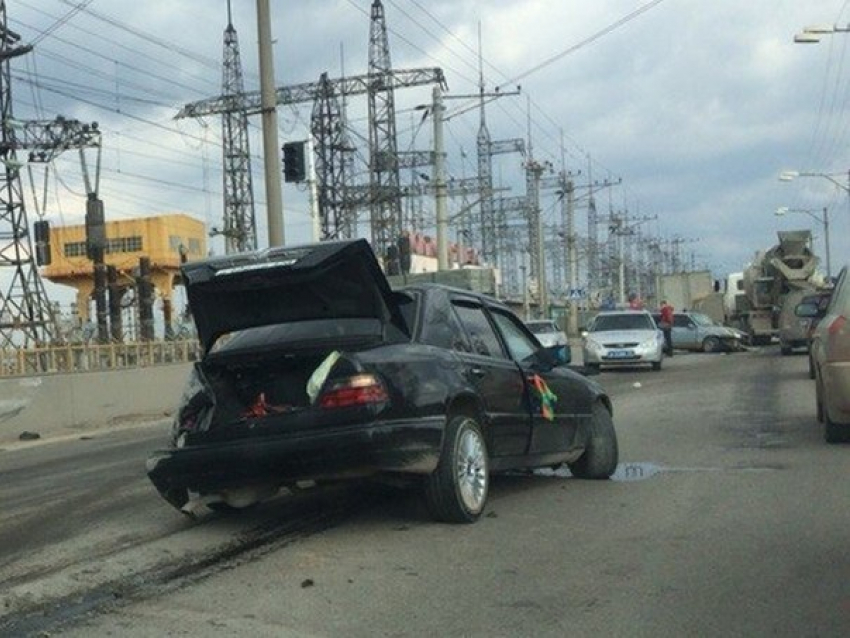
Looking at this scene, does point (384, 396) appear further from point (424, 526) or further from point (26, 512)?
point (26, 512)

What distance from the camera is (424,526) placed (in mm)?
7074

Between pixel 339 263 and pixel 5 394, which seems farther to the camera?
pixel 5 394

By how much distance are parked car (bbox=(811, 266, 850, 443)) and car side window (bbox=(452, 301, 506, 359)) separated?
13.4 feet

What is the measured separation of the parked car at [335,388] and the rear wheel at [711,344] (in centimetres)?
3209

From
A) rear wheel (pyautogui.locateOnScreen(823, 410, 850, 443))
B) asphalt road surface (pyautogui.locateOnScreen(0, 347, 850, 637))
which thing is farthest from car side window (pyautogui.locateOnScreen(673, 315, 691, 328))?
asphalt road surface (pyautogui.locateOnScreen(0, 347, 850, 637))

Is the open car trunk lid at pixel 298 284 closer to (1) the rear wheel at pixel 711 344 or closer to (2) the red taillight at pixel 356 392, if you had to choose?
(2) the red taillight at pixel 356 392

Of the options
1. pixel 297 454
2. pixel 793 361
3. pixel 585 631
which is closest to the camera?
pixel 585 631

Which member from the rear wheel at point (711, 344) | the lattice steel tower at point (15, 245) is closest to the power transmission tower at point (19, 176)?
the lattice steel tower at point (15, 245)

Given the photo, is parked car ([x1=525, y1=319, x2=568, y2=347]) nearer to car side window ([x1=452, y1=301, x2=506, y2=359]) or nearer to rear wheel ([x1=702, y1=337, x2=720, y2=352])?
rear wheel ([x1=702, y1=337, x2=720, y2=352])

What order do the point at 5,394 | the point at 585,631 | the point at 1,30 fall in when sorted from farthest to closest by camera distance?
the point at 1,30 → the point at 5,394 → the point at 585,631

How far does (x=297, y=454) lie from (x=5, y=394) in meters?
12.1

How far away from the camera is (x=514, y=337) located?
8.55 meters

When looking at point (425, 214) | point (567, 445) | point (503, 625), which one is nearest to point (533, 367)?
point (567, 445)

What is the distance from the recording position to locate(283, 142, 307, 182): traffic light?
21078mm
